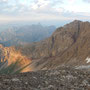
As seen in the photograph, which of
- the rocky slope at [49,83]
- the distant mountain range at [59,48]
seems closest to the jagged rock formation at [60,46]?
the distant mountain range at [59,48]

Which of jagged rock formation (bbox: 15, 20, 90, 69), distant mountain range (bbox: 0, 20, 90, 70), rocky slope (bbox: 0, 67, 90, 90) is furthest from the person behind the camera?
jagged rock formation (bbox: 15, 20, 90, 69)

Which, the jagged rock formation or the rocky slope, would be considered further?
the jagged rock formation

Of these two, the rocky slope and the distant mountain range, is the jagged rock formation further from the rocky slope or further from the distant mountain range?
the rocky slope

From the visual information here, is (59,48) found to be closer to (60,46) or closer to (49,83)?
(60,46)

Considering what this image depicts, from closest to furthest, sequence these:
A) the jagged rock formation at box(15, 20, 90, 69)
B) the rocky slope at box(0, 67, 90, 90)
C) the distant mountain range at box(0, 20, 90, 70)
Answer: the rocky slope at box(0, 67, 90, 90), the distant mountain range at box(0, 20, 90, 70), the jagged rock formation at box(15, 20, 90, 69)

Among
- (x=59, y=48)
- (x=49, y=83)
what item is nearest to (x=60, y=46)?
(x=59, y=48)

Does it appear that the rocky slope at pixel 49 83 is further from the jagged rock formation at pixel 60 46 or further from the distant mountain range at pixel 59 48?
the jagged rock formation at pixel 60 46

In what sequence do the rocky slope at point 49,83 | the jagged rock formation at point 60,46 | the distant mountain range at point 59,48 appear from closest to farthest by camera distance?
the rocky slope at point 49,83 < the distant mountain range at point 59,48 < the jagged rock formation at point 60,46

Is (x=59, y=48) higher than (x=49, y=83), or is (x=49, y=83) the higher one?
(x=49, y=83)

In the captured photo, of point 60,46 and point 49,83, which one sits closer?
point 49,83

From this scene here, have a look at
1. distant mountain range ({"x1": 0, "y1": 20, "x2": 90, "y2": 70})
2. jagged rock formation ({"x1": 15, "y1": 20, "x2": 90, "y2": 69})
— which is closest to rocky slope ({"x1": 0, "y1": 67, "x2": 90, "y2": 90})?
distant mountain range ({"x1": 0, "y1": 20, "x2": 90, "y2": 70})

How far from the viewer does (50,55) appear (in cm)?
12925

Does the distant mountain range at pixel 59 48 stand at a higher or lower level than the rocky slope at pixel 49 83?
lower

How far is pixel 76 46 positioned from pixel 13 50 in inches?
3477
